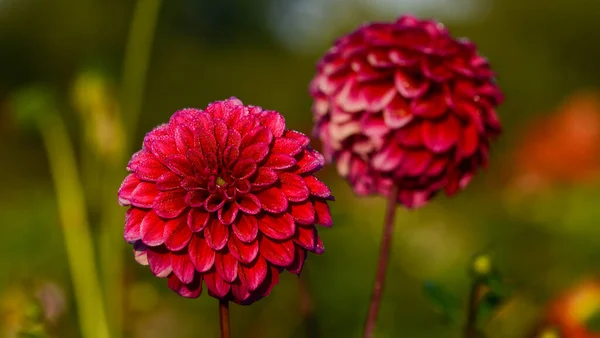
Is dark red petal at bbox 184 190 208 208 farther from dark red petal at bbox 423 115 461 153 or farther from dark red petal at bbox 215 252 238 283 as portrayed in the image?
dark red petal at bbox 423 115 461 153

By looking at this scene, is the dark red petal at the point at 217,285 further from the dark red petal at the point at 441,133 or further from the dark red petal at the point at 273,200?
the dark red petal at the point at 441,133

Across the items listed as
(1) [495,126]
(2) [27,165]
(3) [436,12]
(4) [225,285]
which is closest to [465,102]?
(1) [495,126]

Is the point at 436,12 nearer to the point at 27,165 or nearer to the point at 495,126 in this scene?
the point at 27,165

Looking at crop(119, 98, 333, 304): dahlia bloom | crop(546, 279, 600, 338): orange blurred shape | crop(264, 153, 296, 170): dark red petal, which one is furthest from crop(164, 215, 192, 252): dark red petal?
crop(546, 279, 600, 338): orange blurred shape

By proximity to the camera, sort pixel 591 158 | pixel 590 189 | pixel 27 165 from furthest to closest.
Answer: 1. pixel 27 165
2. pixel 591 158
3. pixel 590 189

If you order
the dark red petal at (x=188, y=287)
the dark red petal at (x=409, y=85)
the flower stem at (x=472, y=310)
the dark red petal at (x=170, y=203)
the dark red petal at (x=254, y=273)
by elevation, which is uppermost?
the dark red petal at (x=409, y=85)

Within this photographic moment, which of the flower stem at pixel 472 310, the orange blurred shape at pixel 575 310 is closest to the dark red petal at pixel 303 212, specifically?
the flower stem at pixel 472 310
